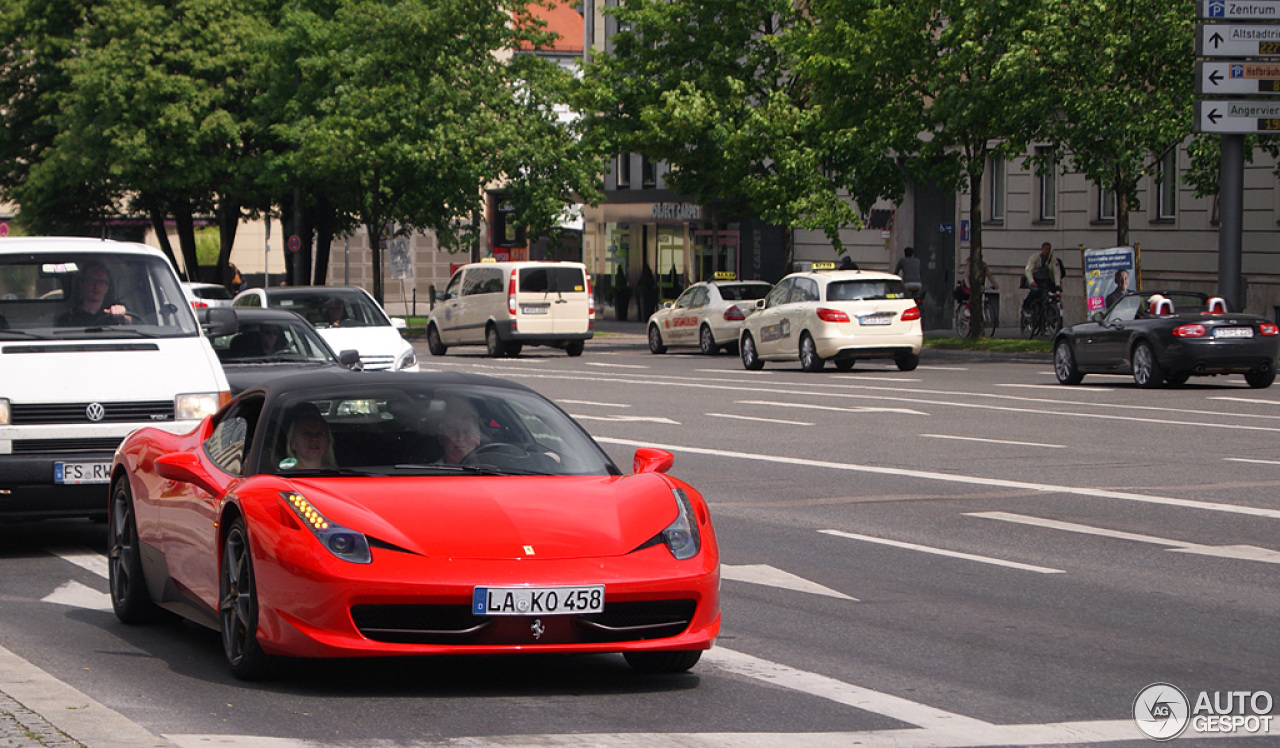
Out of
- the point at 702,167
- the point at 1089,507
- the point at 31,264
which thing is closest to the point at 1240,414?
the point at 1089,507

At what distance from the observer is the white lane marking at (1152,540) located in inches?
425

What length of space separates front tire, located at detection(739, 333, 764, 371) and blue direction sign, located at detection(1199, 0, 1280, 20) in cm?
905

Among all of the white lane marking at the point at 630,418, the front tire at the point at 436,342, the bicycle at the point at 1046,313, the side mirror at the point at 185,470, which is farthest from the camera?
the front tire at the point at 436,342

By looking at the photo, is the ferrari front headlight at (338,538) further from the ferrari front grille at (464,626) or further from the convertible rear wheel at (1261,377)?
the convertible rear wheel at (1261,377)

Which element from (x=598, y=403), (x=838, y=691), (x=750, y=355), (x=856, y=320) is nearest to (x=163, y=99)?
(x=750, y=355)

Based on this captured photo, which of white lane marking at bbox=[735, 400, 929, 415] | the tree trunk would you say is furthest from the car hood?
the tree trunk

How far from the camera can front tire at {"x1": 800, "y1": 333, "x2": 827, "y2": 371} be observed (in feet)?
106

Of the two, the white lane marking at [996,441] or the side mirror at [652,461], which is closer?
the side mirror at [652,461]

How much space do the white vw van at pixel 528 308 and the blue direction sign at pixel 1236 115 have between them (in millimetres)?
13383

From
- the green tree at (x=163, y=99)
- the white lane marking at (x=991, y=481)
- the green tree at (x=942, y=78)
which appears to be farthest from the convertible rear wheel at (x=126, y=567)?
the green tree at (x=163, y=99)

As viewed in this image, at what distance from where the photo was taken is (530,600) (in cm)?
682

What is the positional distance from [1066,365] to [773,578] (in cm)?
1867

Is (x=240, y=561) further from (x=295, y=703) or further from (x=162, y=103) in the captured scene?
(x=162, y=103)

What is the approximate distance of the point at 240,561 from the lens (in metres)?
7.35
